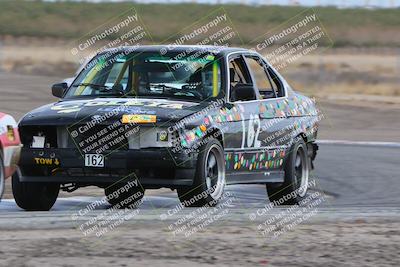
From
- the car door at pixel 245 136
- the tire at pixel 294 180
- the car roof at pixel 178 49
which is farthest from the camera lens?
the tire at pixel 294 180

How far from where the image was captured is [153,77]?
11.0 meters


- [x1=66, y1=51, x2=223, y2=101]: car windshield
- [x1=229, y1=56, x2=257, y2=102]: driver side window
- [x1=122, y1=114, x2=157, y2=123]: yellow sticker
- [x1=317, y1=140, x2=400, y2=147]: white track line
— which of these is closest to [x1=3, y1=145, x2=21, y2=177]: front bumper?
[x1=122, y1=114, x2=157, y2=123]: yellow sticker

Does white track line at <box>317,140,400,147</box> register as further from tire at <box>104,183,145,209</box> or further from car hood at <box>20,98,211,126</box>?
car hood at <box>20,98,211,126</box>

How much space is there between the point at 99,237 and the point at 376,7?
307ft

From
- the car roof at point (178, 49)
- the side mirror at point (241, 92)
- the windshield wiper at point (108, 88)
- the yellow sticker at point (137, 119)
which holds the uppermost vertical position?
the car roof at point (178, 49)

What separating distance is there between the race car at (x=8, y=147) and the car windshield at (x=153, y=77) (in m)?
1.45

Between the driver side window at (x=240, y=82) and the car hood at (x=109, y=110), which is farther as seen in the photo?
the driver side window at (x=240, y=82)

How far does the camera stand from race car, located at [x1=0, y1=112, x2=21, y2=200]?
9438 millimetres

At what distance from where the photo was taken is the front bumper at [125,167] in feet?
32.1

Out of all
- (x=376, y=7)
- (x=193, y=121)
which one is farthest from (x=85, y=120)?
(x=376, y=7)

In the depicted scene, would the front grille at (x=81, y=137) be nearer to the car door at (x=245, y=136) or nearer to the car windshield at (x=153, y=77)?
the car windshield at (x=153, y=77)

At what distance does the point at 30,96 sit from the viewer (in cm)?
2698

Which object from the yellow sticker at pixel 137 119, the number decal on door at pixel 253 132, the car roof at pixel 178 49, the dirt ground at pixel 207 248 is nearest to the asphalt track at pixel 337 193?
the dirt ground at pixel 207 248

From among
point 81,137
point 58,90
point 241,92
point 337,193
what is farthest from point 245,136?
point 337,193
